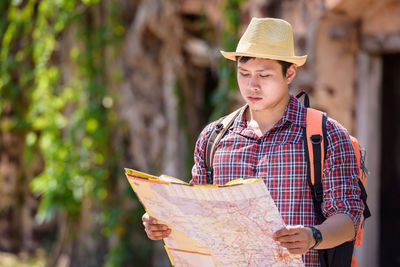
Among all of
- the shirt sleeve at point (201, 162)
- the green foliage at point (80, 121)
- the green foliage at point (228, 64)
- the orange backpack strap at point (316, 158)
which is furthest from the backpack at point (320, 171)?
the green foliage at point (80, 121)

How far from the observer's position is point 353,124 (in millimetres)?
4355

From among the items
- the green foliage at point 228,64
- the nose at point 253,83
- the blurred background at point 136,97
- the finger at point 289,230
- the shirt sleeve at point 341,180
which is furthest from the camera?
the green foliage at point 228,64

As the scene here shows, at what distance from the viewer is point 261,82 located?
2008mm

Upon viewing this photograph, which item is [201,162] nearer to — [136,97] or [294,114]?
[294,114]

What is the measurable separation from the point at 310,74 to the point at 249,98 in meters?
2.33

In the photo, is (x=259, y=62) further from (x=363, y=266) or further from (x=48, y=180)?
(x=48, y=180)

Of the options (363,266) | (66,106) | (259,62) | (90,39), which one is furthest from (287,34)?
(66,106)

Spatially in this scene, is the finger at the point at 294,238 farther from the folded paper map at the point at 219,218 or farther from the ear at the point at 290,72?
the ear at the point at 290,72

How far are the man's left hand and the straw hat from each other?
0.55m

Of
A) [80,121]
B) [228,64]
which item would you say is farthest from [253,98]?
[80,121]

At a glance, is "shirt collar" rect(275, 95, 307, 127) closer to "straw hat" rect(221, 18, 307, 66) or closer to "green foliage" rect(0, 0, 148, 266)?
"straw hat" rect(221, 18, 307, 66)

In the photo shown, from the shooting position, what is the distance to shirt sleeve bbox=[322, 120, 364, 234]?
6.21 ft

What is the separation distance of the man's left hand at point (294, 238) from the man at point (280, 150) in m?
0.08

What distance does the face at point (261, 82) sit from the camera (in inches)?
79.0
